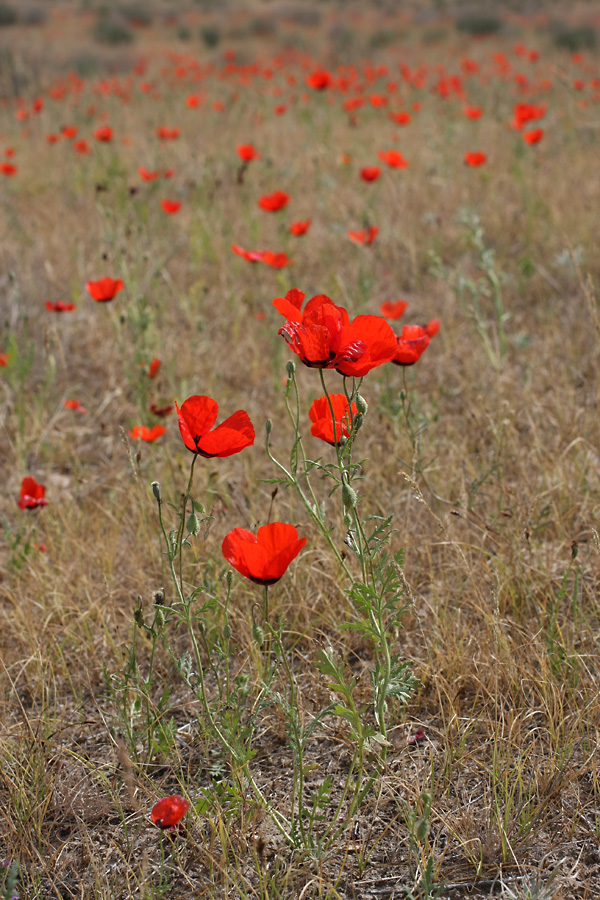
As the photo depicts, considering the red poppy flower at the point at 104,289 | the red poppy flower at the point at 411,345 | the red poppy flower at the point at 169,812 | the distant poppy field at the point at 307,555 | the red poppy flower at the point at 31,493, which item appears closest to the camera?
the red poppy flower at the point at 169,812

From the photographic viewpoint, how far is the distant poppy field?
133 cm

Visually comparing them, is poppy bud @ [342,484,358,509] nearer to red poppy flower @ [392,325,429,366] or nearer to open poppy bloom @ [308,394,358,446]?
open poppy bloom @ [308,394,358,446]

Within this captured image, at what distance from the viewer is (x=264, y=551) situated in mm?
1267

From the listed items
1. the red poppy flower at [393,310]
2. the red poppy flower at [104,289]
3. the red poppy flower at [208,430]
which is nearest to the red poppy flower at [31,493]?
the red poppy flower at [104,289]

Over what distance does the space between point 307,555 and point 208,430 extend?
32.7 inches

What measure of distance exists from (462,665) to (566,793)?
339 millimetres

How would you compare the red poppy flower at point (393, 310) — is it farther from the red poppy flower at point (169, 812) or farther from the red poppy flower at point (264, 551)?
the red poppy flower at point (169, 812)

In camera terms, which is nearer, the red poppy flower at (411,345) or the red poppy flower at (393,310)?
the red poppy flower at (411,345)

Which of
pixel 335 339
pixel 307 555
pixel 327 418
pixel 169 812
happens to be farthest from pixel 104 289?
pixel 169 812

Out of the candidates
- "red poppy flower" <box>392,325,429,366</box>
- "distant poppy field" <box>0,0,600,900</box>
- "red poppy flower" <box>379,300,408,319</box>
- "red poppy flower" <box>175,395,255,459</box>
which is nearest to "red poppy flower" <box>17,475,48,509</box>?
"distant poppy field" <box>0,0,600,900</box>

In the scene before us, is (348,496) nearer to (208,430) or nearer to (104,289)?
(208,430)

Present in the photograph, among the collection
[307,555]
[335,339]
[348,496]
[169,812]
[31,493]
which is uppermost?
[335,339]

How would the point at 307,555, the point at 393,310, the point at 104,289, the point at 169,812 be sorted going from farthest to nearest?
the point at 104,289
the point at 393,310
the point at 307,555
the point at 169,812

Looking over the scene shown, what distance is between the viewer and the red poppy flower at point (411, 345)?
1.75 meters
